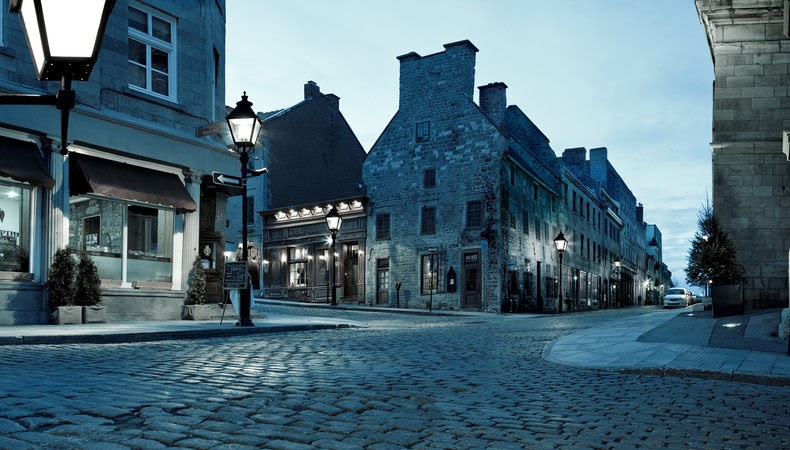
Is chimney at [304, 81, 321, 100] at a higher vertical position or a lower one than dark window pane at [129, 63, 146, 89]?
higher

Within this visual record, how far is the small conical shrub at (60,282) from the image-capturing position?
13.3m

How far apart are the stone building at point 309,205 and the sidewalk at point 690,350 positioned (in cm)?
2386

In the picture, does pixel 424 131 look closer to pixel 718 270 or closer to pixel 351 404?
pixel 718 270

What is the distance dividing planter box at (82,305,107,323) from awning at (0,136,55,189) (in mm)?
2447

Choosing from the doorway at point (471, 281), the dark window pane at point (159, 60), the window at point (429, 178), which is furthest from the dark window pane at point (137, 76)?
the window at point (429, 178)

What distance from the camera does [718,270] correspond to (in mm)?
15742

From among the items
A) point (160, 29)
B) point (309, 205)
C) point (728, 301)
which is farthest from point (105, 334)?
point (309, 205)

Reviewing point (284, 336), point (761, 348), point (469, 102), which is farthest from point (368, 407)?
point (469, 102)

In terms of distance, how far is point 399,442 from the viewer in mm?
4223

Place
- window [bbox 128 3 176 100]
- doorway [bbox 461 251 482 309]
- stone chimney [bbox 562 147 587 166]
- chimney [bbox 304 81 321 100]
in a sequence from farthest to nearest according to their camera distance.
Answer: stone chimney [bbox 562 147 587 166] < chimney [bbox 304 81 321 100] < doorway [bbox 461 251 482 309] < window [bbox 128 3 176 100]

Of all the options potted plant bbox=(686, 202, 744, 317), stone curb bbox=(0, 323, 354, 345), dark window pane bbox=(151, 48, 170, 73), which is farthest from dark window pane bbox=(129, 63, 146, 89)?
potted plant bbox=(686, 202, 744, 317)

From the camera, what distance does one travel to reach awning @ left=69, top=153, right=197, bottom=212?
14.0m

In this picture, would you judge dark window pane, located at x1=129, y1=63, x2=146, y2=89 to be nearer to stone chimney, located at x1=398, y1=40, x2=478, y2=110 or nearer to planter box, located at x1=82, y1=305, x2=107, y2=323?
planter box, located at x1=82, y1=305, x2=107, y2=323

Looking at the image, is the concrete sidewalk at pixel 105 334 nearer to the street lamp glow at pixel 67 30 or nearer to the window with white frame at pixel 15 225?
the window with white frame at pixel 15 225
